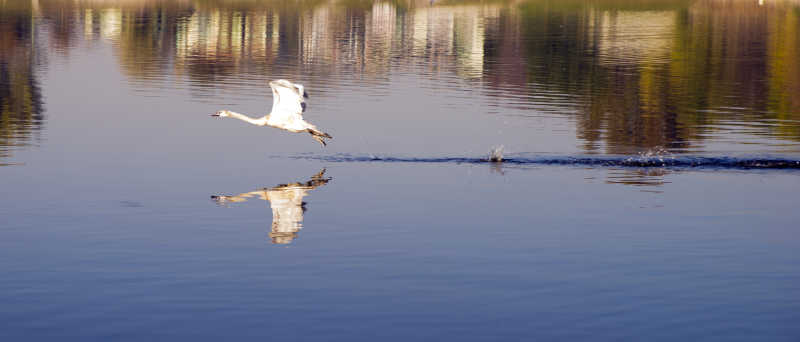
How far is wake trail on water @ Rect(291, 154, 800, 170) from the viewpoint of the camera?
112 feet

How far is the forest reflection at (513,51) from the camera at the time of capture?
4903 cm

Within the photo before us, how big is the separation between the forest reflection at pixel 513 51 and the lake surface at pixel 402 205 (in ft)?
1.51

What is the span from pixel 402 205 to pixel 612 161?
9043 millimetres

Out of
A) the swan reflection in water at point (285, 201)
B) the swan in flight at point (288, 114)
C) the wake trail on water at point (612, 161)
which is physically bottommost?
the swan reflection in water at point (285, 201)

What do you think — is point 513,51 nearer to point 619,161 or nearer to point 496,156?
point 619,161

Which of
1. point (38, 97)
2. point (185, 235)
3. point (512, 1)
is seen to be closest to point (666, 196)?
point (185, 235)

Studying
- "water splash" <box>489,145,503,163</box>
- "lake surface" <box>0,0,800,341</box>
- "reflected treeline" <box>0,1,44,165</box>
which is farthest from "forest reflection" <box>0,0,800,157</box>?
"water splash" <box>489,145,503,163</box>

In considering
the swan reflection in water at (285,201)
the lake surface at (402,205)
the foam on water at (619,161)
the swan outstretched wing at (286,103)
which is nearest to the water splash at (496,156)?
the foam on water at (619,161)

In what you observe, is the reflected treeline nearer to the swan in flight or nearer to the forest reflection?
the forest reflection

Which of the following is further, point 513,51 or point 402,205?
point 513,51

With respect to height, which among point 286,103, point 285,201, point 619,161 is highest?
point 286,103

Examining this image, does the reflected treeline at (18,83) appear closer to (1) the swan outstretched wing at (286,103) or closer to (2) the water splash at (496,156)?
(1) the swan outstretched wing at (286,103)

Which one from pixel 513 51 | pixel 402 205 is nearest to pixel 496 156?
pixel 402 205

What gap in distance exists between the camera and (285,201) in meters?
28.1
